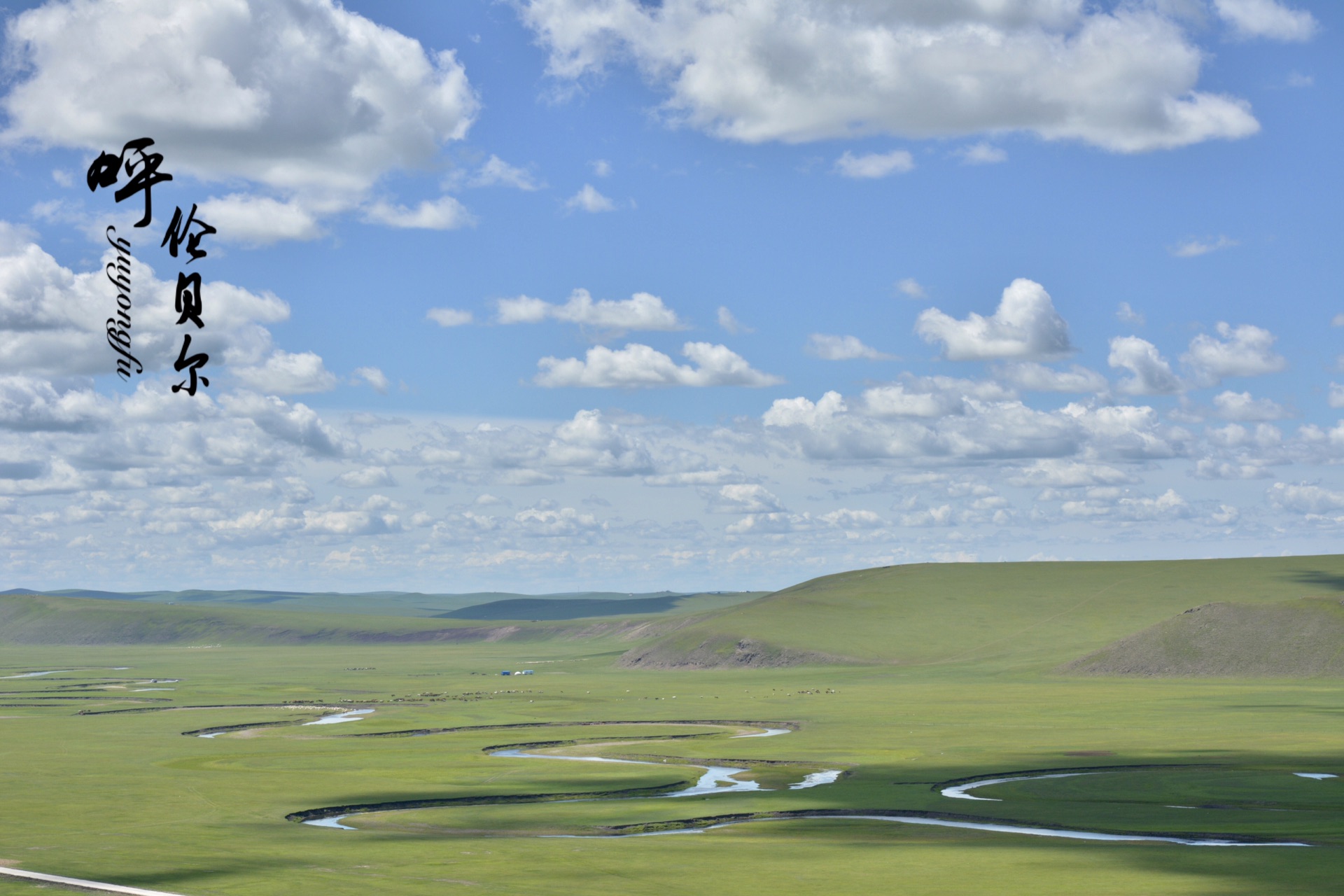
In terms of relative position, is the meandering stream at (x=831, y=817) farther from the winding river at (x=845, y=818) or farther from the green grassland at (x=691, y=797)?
the green grassland at (x=691, y=797)

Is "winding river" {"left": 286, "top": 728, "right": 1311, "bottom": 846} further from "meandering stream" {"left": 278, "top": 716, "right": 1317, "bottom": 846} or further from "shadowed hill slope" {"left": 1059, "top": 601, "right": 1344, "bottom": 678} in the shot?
"shadowed hill slope" {"left": 1059, "top": 601, "right": 1344, "bottom": 678}

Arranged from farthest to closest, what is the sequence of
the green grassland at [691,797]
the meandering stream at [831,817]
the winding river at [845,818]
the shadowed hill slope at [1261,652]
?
the shadowed hill slope at [1261,652] → the meandering stream at [831,817] → the winding river at [845,818] → the green grassland at [691,797]

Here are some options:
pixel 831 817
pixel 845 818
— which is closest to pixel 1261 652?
pixel 845 818

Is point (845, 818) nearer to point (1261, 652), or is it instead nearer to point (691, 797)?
point (691, 797)

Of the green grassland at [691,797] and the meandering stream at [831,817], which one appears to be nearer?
the green grassland at [691,797]

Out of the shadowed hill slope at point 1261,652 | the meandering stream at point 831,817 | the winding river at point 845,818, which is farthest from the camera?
the shadowed hill slope at point 1261,652

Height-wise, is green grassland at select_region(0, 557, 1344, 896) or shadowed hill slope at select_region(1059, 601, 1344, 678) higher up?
shadowed hill slope at select_region(1059, 601, 1344, 678)

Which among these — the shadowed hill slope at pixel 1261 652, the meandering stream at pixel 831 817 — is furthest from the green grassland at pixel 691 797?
the shadowed hill slope at pixel 1261 652

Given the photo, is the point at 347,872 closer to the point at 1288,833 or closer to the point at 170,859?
the point at 170,859

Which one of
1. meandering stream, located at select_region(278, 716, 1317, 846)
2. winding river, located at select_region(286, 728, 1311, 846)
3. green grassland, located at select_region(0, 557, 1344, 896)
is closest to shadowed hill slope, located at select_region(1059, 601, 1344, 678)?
green grassland, located at select_region(0, 557, 1344, 896)

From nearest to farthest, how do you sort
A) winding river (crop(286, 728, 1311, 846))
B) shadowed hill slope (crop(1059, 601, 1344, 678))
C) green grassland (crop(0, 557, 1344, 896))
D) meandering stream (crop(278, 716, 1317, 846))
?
green grassland (crop(0, 557, 1344, 896)) < winding river (crop(286, 728, 1311, 846)) < meandering stream (crop(278, 716, 1317, 846)) < shadowed hill slope (crop(1059, 601, 1344, 678))
